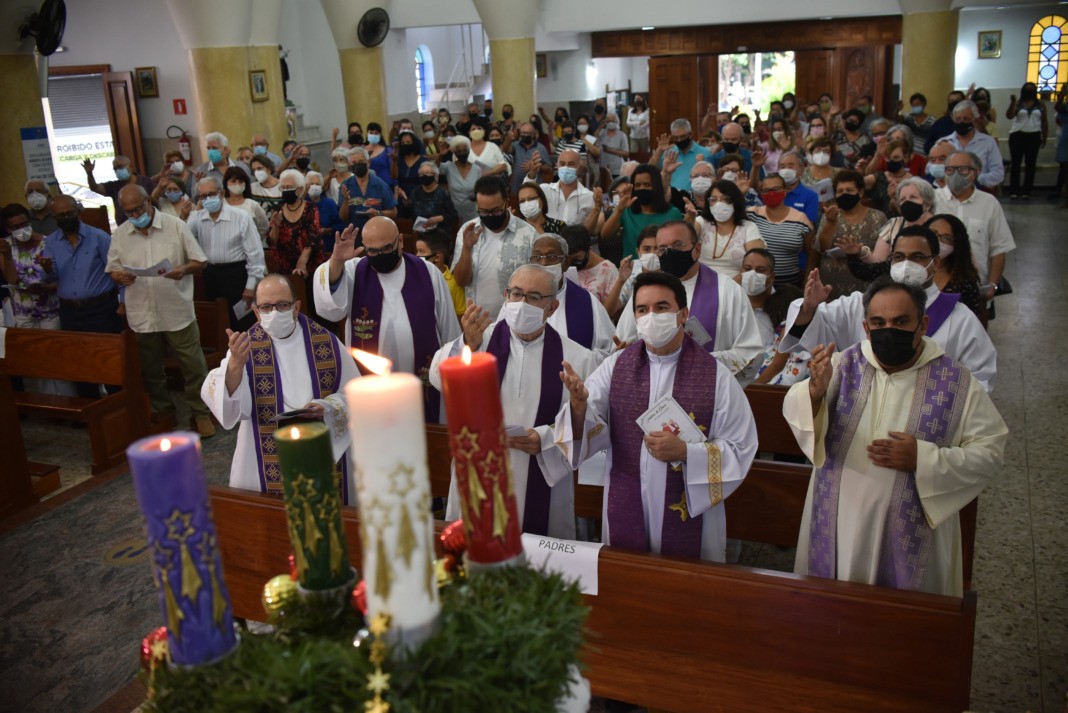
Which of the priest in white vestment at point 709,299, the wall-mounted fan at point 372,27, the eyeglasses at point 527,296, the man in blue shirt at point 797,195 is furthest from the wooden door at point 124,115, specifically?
the eyeglasses at point 527,296

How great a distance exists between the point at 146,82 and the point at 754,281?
15178 millimetres

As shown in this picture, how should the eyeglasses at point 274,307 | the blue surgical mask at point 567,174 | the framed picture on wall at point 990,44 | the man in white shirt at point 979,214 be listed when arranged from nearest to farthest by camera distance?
the eyeglasses at point 274,307 → the man in white shirt at point 979,214 → the blue surgical mask at point 567,174 → the framed picture on wall at point 990,44

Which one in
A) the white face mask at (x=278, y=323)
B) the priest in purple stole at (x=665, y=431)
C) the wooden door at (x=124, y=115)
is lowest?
the priest in purple stole at (x=665, y=431)

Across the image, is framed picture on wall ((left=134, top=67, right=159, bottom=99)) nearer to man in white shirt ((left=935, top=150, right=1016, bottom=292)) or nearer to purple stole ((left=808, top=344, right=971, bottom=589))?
man in white shirt ((left=935, top=150, right=1016, bottom=292))

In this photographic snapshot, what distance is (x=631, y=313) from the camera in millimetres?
4523

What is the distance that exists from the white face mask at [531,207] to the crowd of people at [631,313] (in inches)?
0.9

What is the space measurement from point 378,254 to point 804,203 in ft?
12.6

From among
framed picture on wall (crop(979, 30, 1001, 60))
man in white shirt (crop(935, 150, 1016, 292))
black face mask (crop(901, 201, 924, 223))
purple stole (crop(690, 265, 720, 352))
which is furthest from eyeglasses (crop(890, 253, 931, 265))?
framed picture on wall (crop(979, 30, 1001, 60))

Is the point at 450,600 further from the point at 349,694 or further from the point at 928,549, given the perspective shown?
the point at 928,549

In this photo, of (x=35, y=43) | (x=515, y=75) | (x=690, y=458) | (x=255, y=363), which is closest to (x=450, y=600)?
(x=690, y=458)

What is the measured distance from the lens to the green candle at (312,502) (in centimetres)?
114

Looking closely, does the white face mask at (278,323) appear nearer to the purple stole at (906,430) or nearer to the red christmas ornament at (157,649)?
the purple stole at (906,430)

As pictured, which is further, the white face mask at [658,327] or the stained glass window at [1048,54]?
the stained glass window at [1048,54]

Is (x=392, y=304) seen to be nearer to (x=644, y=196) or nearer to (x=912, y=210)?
(x=644, y=196)
